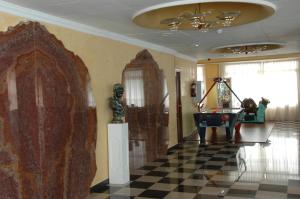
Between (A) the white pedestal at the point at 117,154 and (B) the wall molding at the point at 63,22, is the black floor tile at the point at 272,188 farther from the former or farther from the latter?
(B) the wall molding at the point at 63,22


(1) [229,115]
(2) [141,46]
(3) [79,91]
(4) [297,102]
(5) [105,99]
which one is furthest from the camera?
(4) [297,102]

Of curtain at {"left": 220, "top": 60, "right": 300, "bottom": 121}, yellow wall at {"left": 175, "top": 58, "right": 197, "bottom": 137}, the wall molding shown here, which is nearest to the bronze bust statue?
the wall molding

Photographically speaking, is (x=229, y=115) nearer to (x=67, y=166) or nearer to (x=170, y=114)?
(x=170, y=114)

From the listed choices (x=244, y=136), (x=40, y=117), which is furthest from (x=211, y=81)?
(x=40, y=117)

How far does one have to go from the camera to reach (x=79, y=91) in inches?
195

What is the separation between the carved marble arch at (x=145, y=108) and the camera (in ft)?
21.8

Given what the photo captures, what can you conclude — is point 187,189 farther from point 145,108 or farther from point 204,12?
point 204,12

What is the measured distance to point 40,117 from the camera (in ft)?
13.6

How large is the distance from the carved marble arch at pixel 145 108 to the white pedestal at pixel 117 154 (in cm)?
77

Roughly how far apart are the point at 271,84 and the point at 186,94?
577cm

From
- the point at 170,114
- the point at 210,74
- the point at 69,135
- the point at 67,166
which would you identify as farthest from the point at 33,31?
the point at 210,74

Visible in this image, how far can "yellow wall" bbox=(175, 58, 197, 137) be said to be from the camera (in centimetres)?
1023

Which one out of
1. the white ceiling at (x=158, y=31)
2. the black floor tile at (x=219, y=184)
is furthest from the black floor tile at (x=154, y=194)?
the white ceiling at (x=158, y=31)

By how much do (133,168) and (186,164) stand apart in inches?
44.8
